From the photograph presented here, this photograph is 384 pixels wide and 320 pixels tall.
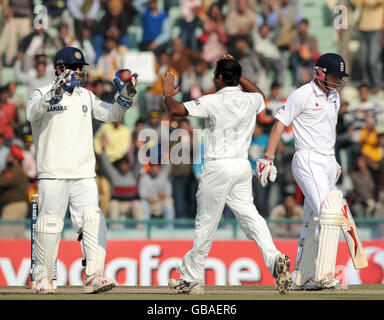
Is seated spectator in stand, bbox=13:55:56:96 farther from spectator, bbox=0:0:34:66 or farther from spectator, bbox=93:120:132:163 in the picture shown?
spectator, bbox=93:120:132:163

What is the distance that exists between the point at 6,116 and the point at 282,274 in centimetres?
866

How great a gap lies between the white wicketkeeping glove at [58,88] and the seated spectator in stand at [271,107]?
7090 millimetres

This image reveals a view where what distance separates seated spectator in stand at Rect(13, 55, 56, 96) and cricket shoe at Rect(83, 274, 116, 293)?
7.80m

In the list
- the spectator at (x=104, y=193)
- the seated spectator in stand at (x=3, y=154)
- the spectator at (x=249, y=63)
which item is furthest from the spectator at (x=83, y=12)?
the spectator at (x=104, y=193)

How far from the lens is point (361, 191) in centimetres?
1562

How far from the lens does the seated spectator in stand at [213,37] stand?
17.7 meters

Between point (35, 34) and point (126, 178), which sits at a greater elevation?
point (35, 34)

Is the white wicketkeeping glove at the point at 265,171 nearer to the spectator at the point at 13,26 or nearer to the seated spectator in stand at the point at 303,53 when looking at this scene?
the seated spectator in stand at the point at 303,53
